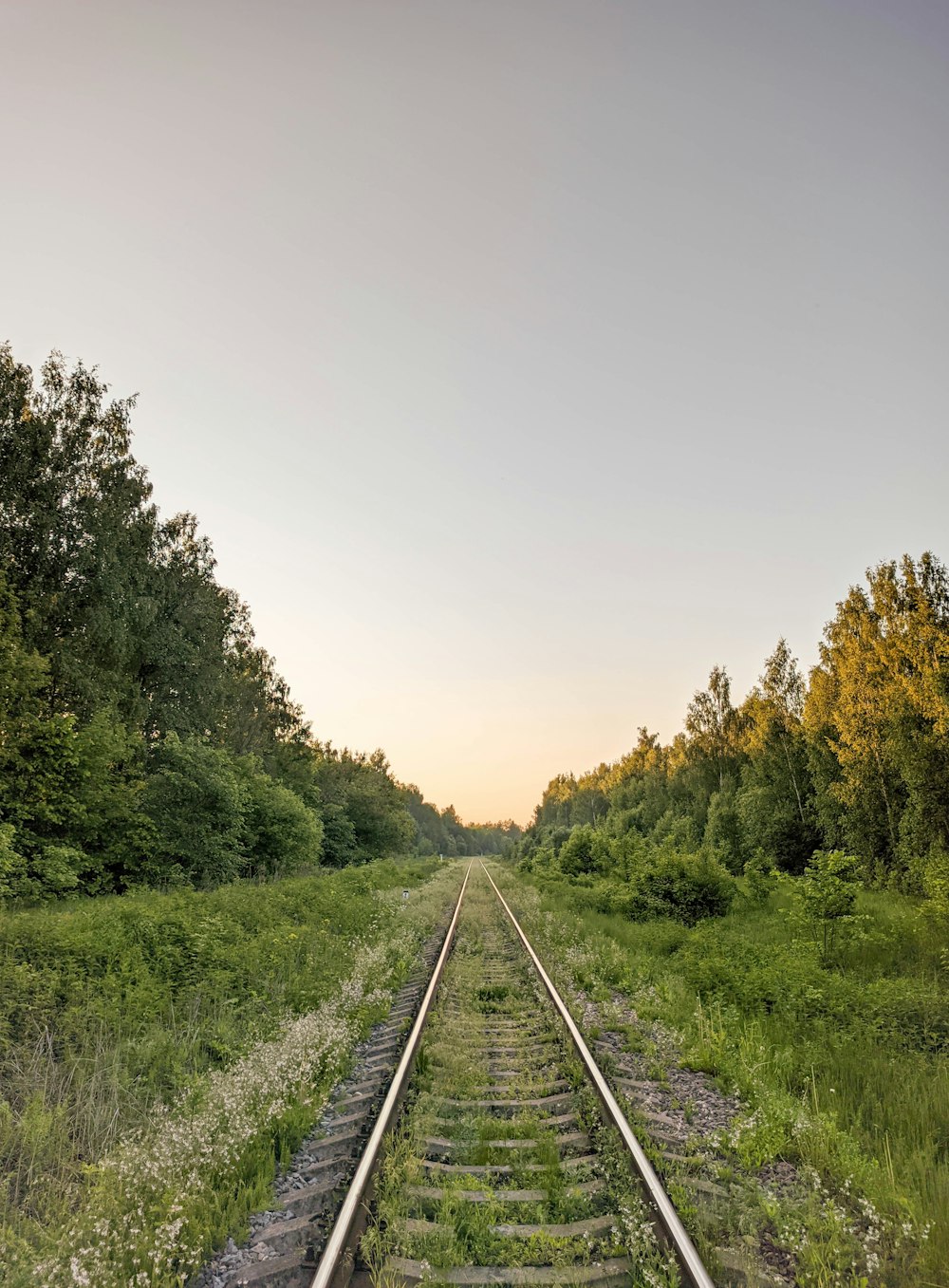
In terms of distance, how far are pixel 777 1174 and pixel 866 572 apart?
26.3 meters

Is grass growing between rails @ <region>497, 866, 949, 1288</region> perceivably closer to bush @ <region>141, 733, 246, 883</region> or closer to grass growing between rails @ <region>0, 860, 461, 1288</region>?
grass growing between rails @ <region>0, 860, 461, 1288</region>

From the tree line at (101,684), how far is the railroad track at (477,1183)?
10.7m

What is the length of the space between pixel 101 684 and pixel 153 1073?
1709 cm

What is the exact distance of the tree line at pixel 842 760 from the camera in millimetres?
20125

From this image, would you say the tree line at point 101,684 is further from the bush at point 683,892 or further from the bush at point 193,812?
the bush at point 683,892

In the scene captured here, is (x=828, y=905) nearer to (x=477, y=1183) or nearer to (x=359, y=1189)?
(x=477, y=1183)

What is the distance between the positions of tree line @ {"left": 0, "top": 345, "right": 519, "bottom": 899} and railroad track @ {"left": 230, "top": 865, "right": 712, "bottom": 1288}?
1068cm

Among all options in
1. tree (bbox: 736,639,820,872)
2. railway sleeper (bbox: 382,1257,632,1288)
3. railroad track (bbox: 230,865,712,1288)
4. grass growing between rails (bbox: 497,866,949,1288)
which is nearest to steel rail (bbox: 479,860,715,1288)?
railroad track (bbox: 230,865,712,1288)

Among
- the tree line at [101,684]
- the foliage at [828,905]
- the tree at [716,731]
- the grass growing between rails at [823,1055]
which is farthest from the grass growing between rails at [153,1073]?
the tree at [716,731]

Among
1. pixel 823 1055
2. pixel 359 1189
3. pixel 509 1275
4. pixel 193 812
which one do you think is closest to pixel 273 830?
pixel 193 812

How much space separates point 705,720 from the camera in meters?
47.1

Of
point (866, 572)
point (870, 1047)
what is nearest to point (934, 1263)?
point (870, 1047)

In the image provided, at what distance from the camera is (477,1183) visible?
434 centimetres

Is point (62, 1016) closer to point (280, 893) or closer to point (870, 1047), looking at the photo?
point (870, 1047)
